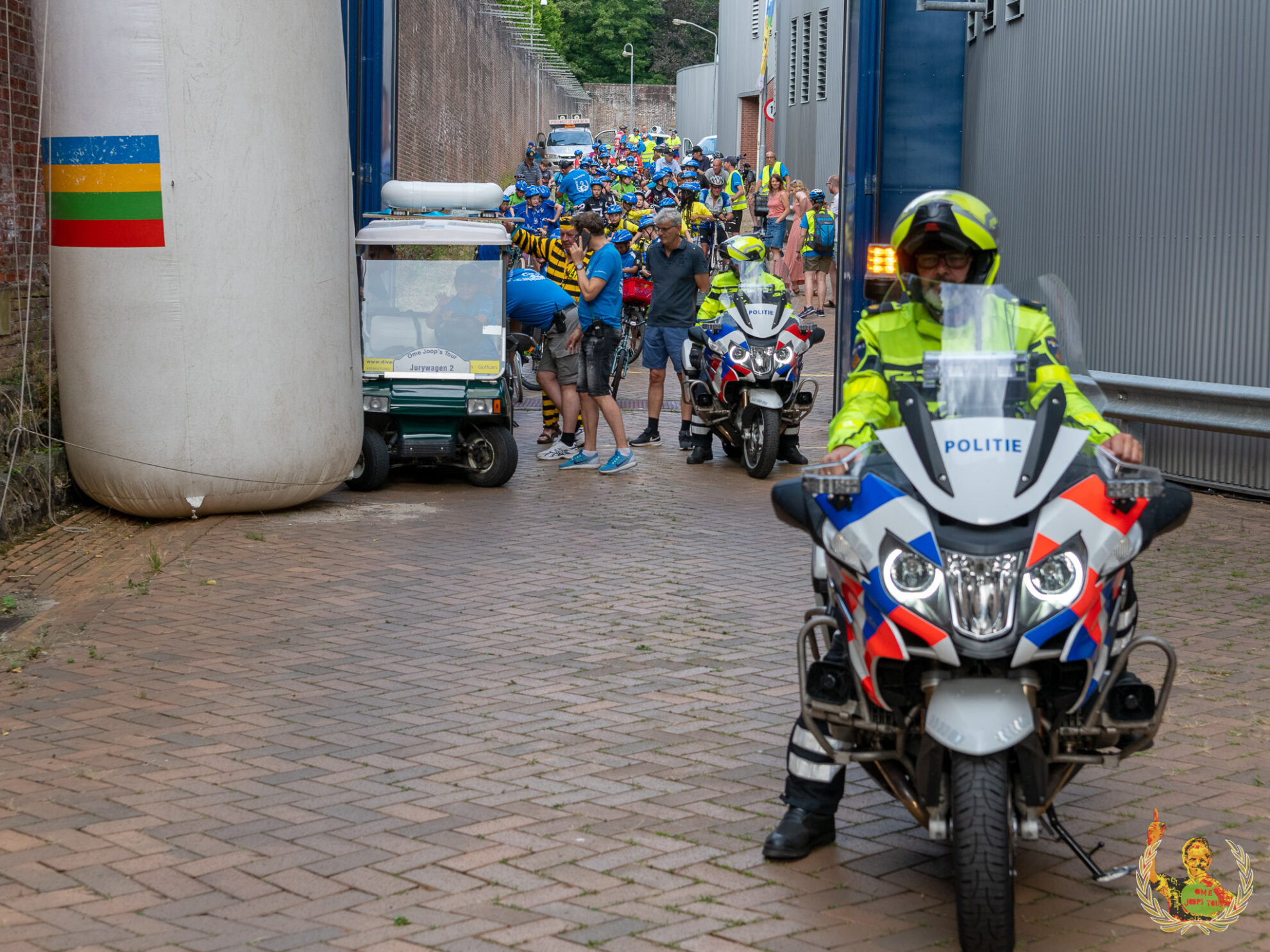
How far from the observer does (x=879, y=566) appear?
365cm

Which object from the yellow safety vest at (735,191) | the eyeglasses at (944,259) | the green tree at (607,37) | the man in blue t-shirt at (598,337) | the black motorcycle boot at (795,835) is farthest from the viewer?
the green tree at (607,37)

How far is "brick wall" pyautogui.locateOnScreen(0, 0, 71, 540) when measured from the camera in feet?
31.2

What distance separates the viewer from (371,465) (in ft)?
37.0

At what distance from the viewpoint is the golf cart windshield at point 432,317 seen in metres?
11.4

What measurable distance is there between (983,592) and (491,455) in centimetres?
813

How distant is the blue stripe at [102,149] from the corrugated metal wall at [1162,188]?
228 inches

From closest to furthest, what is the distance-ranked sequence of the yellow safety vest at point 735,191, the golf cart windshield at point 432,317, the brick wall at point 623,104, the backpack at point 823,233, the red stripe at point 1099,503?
the red stripe at point 1099,503
the golf cart windshield at point 432,317
the backpack at point 823,233
the yellow safety vest at point 735,191
the brick wall at point 623,104

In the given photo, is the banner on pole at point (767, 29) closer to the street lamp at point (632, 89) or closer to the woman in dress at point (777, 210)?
the woman in dress at point (777, 210)

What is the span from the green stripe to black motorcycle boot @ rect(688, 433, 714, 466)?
16.3 feet

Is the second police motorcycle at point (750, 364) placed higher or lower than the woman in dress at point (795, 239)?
lower

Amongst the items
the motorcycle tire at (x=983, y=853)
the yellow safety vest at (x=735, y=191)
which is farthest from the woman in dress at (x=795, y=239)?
the motorcycle tire at (x=983, y=853)

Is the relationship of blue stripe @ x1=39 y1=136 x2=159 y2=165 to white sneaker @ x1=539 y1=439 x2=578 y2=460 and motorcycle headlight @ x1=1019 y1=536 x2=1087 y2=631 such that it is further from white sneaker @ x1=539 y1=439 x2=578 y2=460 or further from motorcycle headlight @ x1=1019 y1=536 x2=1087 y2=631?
Answer: motorcycle headlight @ x1=1019 y1=536 x2=1087 y2=631

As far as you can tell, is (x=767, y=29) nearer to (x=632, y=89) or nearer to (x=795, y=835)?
(x=795, y=835)

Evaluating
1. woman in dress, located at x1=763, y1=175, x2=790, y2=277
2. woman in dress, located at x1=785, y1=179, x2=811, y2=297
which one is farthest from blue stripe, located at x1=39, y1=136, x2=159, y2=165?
woman in dress, located at x1=763, y1=175, x2=790, y2=277
